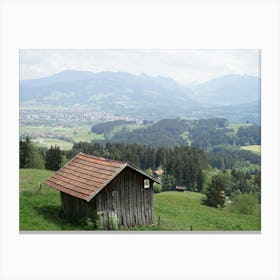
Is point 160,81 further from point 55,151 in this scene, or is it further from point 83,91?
point 55,151

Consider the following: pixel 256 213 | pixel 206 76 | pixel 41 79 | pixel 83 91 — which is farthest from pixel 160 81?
pixel 256 213

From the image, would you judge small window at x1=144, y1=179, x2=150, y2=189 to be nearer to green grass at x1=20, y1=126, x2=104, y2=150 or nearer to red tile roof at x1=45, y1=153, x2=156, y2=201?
red tile roof at x1=45, y1=153, x2=156, y2=201

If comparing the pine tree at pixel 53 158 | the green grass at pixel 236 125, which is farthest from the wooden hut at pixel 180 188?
the pine tree at pixel 53 158

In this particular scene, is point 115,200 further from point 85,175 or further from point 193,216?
point 193,216

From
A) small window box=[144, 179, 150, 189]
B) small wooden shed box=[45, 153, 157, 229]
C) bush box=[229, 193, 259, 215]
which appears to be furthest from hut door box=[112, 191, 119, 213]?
bush box=[229, 193, 259, 215]

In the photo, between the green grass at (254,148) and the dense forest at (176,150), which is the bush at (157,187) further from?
the green grass at (254,148)

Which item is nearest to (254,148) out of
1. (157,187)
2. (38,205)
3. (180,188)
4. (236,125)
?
(236,125)

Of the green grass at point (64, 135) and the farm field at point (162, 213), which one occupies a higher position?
the green grass at point (64, 135)
